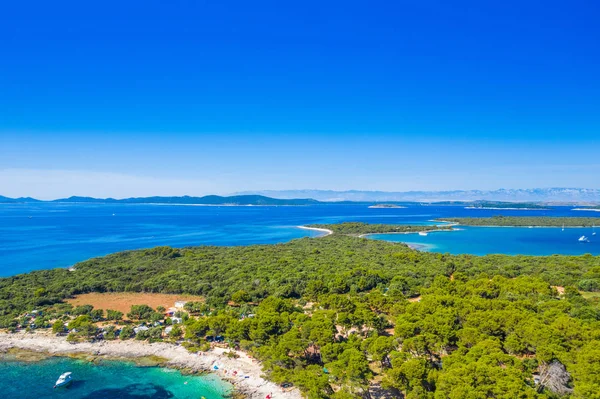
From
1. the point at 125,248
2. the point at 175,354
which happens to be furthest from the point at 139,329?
the point at 125,248

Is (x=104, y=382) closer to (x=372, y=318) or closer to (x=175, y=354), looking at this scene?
(x=175, y=354)

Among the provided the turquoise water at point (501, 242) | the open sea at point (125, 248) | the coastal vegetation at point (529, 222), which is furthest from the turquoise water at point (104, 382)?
the coastal vegetation at point (529, 222)

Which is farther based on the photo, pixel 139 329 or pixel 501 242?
pixel 501 242

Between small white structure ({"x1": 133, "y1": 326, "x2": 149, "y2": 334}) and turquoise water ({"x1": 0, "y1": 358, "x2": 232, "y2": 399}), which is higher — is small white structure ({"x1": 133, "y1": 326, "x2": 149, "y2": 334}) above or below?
above

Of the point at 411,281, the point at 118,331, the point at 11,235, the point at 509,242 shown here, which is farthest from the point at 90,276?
the point at 509,242

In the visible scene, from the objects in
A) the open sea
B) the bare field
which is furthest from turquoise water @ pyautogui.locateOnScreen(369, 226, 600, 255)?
the bare field

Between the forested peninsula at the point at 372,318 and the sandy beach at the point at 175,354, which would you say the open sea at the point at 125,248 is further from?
the forested peninsula at the point at 372,318

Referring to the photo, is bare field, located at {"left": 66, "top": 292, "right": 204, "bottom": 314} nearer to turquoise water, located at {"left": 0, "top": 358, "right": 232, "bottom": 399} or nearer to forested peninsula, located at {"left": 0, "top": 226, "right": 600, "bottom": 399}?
forested peninsula, located at {"left": 0, "top": 226, "right": 600, "bottom": 399}
